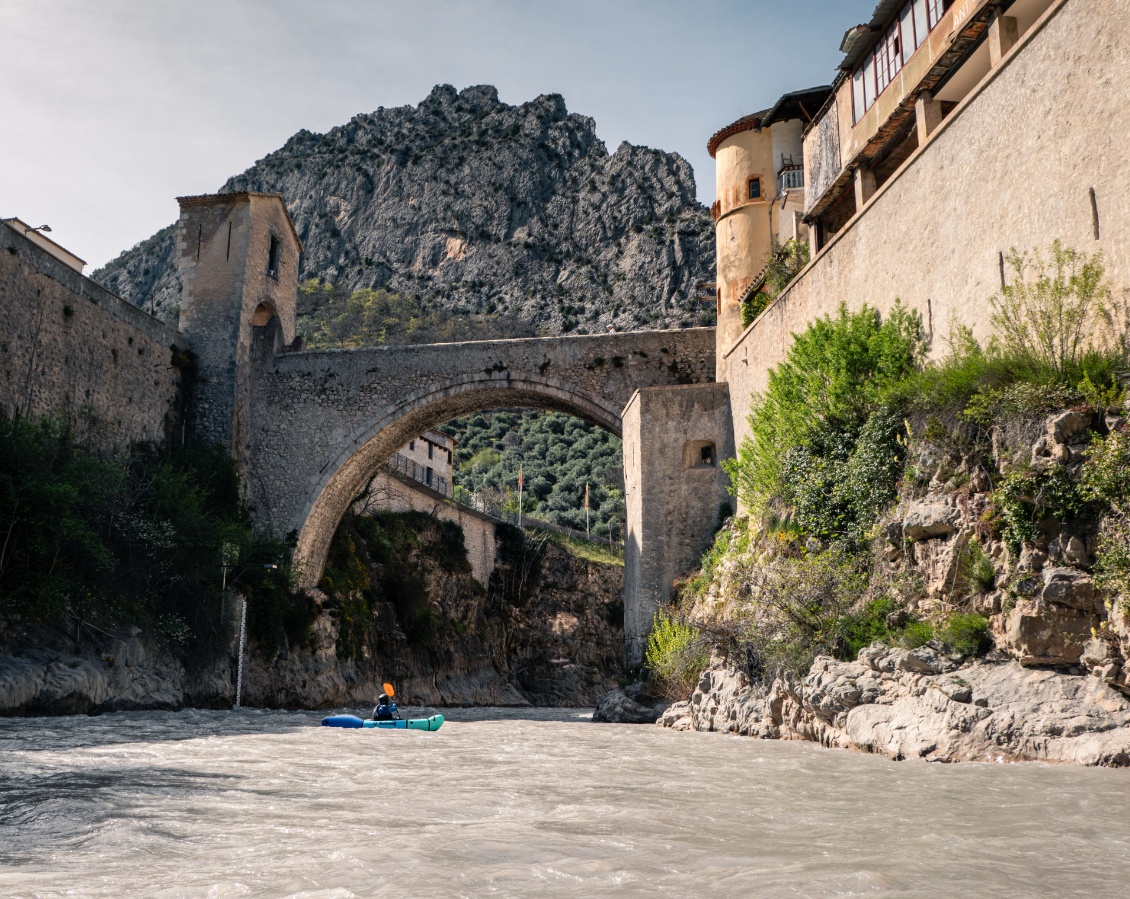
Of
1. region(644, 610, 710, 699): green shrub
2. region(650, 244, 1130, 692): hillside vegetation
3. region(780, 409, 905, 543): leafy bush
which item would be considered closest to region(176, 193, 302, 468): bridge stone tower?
region(644, 610, 710, 699): green shrub

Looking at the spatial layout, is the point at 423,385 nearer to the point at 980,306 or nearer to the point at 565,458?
the point at 980,306

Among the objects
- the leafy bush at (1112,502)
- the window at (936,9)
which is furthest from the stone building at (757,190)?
the leafy bush at (1112,502)

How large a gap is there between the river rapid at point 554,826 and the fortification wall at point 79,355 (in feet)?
30.4

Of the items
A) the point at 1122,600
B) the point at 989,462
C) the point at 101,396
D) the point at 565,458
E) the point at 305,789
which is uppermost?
the point at 565,458

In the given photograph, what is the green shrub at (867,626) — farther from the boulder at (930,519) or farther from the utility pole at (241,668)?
the utility pole at (241,668)

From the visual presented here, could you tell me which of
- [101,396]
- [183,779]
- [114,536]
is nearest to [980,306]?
[183,779]

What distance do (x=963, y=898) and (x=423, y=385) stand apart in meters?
19.2

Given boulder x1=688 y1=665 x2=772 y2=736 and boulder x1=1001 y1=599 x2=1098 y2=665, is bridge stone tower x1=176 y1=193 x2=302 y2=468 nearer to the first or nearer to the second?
boulder x1=688 y1=665 x2=772 y2=736

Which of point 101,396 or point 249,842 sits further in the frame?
point 101,396

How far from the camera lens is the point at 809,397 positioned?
13.2 m

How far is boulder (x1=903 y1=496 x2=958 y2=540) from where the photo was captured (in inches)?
376

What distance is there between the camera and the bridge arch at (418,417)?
21.6 m

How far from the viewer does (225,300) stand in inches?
880

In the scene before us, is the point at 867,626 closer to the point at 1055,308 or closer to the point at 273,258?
the point at 1055,308
